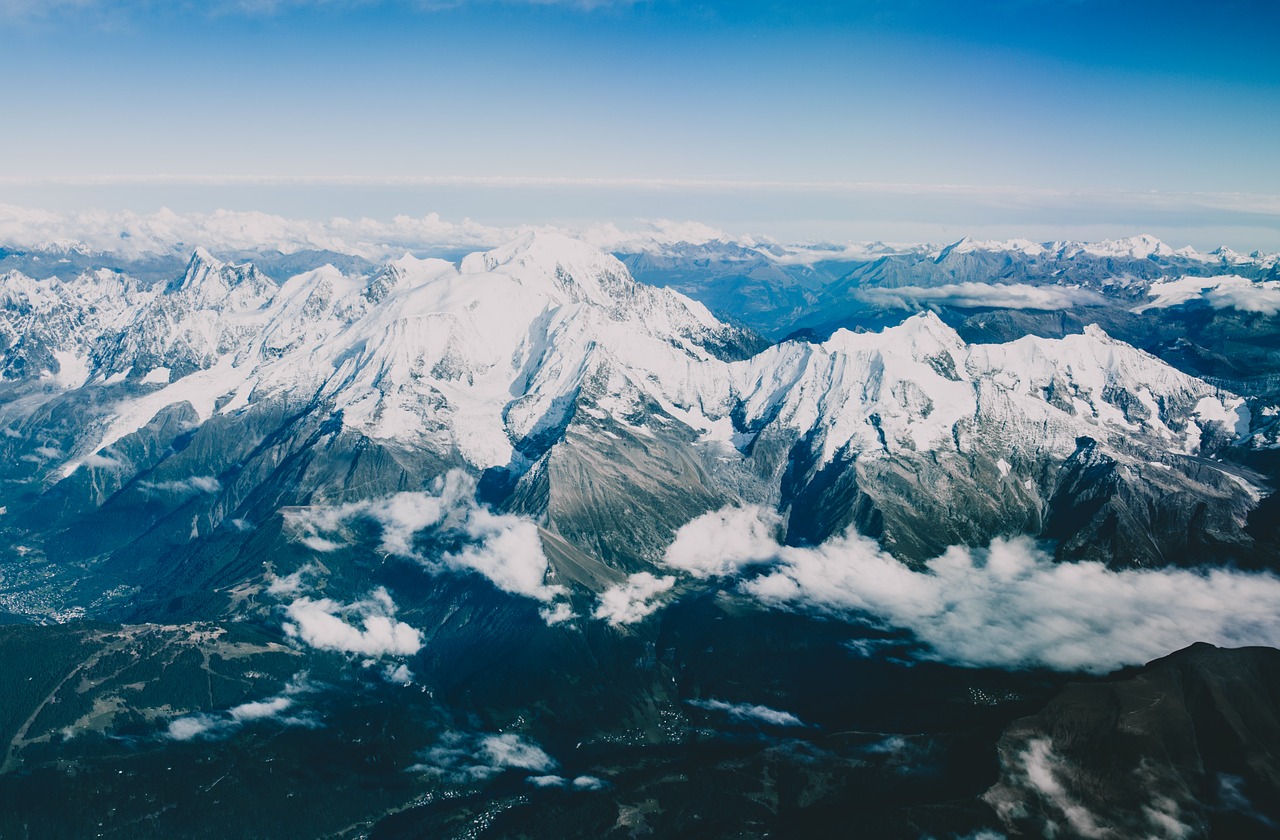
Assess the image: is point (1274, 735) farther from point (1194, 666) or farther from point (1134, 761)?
point (1134, 761)

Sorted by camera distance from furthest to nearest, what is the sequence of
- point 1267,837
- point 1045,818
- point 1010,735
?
1. point 1010,735
2. point 1045,818
3. point 1267,837

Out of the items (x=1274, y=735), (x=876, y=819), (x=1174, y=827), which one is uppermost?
(x=1274, y=735)

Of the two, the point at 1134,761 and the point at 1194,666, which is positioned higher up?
the point at 1194,666

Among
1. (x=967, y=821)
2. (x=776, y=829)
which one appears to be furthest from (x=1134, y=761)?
(x=776, y=829)

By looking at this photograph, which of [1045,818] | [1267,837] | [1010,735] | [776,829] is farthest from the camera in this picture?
[776,829]

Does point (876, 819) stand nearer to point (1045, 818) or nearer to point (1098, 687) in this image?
point (1045, 818)

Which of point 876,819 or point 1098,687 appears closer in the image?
point 876,819
